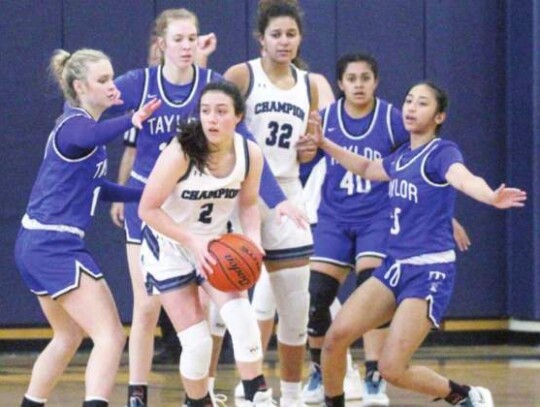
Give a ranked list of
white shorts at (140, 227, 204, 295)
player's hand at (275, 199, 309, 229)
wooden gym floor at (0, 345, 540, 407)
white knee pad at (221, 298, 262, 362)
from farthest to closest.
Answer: wooden gym floor at (0, 345, 540, 407), player's hand at (275, 199, 309, 229), white shorts at (140, 227, 204, 295), white knee pad at (221, 298, 262, 362)

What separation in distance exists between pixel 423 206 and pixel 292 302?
80 centimetres

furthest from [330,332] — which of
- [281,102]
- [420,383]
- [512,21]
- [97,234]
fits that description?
[512,21]

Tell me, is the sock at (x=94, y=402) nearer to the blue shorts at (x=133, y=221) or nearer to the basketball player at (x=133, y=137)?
the basketball player at (x=133, y=137)

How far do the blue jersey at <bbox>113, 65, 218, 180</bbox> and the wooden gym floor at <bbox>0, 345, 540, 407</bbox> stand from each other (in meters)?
1.41

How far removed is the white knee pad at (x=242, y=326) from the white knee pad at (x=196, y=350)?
12cm

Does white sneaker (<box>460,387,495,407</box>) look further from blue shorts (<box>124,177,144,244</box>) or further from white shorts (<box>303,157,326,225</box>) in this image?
blue shorts (<box>124,177,144,244</box>)

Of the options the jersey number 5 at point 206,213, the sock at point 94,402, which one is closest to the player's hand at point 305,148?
the jersey number 5 at point 206,213

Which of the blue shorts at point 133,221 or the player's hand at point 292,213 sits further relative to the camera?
the blue shorts at point 133,221

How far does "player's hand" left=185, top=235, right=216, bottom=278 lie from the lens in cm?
659

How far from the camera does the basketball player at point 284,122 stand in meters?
7.57

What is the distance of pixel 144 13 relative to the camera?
1061 cm

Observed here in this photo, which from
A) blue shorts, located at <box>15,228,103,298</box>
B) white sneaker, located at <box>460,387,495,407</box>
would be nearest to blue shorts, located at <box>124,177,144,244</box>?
blue shorts, located at <box>15,228,103,298</box>

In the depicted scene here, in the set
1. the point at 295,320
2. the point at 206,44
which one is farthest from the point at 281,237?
the point at 206,44

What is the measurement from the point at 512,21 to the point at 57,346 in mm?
5253
